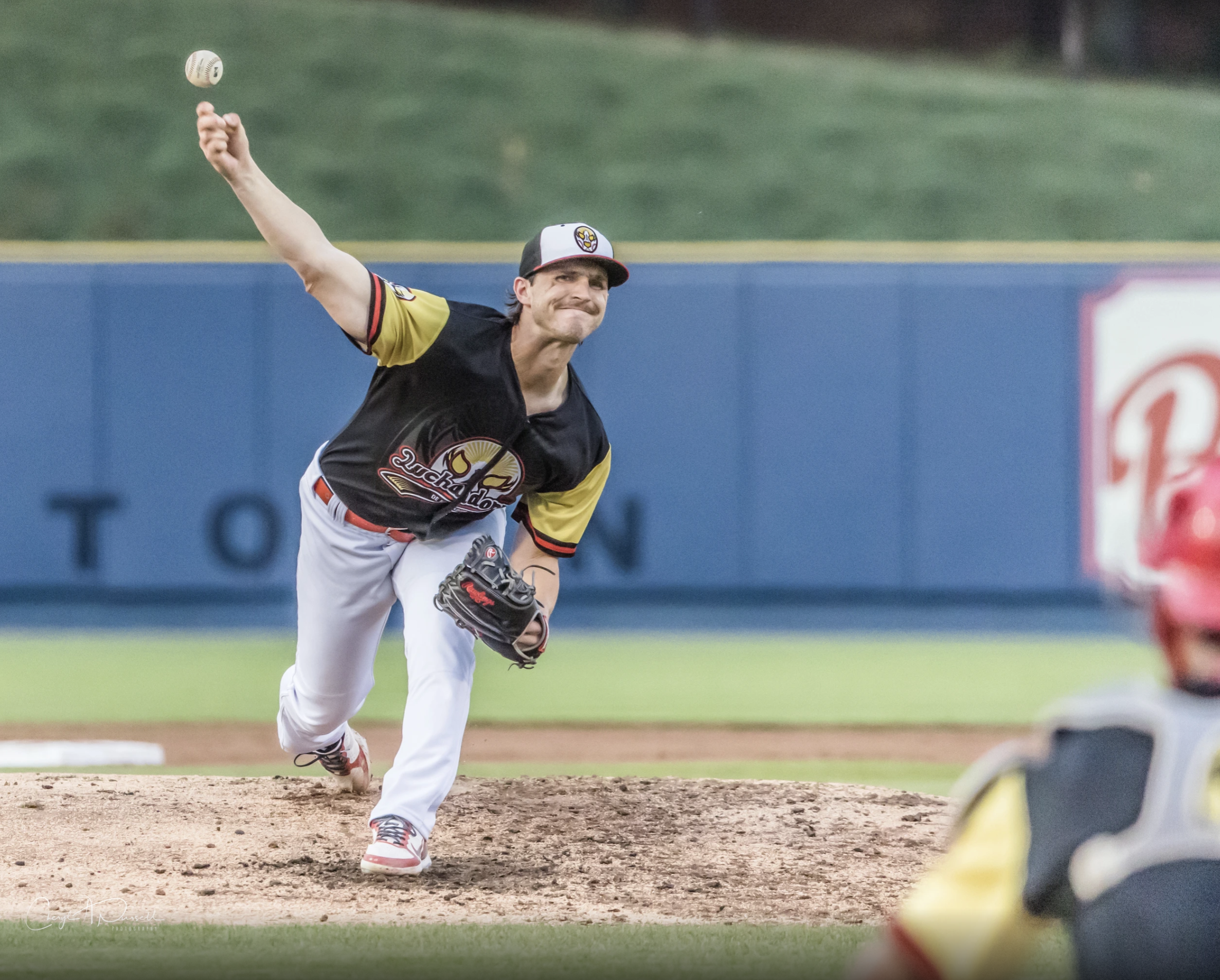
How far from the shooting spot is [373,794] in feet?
15.0

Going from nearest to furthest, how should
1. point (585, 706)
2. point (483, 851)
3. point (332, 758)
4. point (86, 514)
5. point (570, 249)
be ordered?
point (570, 249) → point (483, 851) → point (332, 758) → point (585, 706) → point (86, 514)

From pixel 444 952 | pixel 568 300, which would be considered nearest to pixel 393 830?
pixel 444 952

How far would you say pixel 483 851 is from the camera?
396cm

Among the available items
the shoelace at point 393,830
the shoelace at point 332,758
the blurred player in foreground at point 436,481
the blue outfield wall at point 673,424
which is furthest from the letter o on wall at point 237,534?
the shoelace at point 393,830

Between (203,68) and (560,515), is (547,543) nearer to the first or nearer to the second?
(560,515)

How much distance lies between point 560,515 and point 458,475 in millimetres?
350

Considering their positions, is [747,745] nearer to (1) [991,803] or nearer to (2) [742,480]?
(2) [742,480]

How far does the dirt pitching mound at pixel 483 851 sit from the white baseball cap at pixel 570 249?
1504 millimetres

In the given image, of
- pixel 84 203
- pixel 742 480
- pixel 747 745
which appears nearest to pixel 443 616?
pixel 747 745

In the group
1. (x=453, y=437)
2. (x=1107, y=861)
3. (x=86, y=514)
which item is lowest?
(x=1107, y=861)

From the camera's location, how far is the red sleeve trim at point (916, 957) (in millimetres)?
1243

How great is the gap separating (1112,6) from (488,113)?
838cm

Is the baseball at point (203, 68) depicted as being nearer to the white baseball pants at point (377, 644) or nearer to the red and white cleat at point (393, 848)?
the white baseball pants at point (377, 644)

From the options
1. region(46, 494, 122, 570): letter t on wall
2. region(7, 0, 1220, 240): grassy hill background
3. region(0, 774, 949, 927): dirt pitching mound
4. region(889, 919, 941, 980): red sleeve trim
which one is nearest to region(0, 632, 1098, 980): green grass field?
region(0, 774, 949, 927): dirt pitching mound
